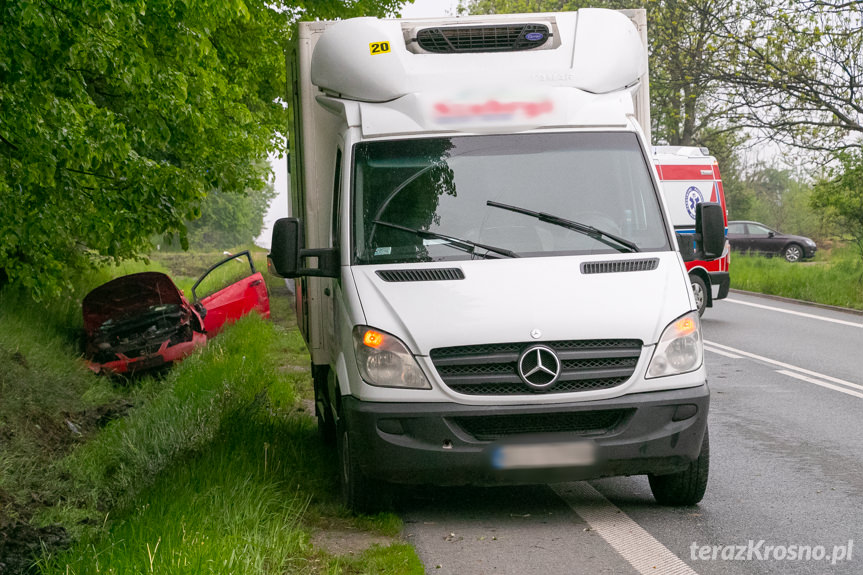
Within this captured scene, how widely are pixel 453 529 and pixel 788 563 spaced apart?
1758 millimetres

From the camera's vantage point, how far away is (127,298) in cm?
1423

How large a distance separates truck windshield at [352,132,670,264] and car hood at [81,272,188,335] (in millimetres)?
8055

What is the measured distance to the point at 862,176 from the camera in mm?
23297

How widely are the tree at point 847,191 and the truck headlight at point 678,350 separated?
63.0ft

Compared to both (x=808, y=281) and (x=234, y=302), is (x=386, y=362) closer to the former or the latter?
(x=234, y=302)

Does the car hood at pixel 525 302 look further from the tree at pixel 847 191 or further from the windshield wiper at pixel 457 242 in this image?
the tree at pixel 847 191

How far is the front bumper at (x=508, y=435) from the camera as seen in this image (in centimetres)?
561

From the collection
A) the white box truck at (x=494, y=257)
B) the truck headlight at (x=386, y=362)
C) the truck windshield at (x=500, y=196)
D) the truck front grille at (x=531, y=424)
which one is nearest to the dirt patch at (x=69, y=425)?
the white box truck at (x=494, y=257)

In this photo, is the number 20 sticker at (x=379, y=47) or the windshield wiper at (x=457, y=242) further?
the number 20 sticker at (x=379, y=47)

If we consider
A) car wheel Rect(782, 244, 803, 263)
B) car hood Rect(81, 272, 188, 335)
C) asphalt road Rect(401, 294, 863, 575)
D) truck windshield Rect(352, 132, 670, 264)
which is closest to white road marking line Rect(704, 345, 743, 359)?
asphalt road Rect(401, 294, 863, 575)

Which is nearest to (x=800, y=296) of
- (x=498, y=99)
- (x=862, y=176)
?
(x=862, y=176)

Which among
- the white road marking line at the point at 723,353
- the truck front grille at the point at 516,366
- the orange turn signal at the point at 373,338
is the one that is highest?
the orange turn signal at the point at 373,338

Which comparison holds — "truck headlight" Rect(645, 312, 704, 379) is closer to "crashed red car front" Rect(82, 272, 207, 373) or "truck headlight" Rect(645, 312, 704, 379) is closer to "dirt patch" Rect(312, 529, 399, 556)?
"dirt patch" Rect(312, 529, 399, 556)

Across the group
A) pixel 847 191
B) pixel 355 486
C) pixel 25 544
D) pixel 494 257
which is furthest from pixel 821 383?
pixel 847 191
